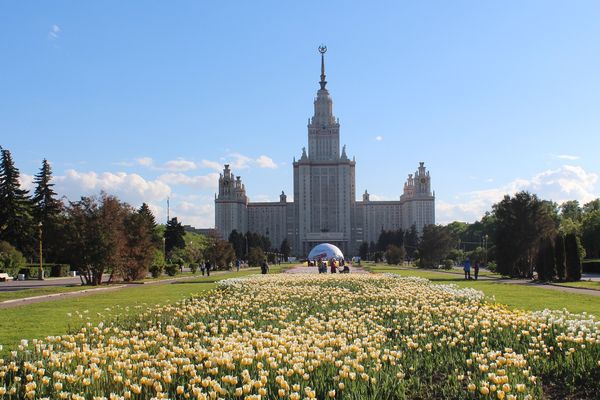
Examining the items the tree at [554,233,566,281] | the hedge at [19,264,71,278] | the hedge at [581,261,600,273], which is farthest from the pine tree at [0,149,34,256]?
the hedge at [581,261,600,273]

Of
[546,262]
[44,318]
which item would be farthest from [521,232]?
[44,318]

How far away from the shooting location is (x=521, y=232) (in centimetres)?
3956

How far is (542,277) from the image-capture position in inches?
1388

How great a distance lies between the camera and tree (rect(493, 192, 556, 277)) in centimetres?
3941

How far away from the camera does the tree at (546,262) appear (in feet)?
114

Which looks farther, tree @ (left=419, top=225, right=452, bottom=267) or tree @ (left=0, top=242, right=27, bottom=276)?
tree @ (left=419, top=225, right=452, bottom=267)

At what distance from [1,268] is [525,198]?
39327 millimetres

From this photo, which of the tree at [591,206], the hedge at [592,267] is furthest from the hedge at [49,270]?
the tree at [591,206]

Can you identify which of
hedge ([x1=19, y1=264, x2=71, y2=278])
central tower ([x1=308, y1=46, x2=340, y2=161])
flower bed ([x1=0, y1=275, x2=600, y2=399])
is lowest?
hedge ([x1=19, y1=264, x2=71, y2=278])

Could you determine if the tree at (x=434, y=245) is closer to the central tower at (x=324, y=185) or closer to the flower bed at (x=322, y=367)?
the flower bed at (x=322, y=367)

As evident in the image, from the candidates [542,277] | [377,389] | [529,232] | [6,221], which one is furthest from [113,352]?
[6,221]

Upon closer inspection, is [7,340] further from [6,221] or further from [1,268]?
[6,221]

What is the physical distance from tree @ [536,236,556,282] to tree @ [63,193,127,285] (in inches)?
926

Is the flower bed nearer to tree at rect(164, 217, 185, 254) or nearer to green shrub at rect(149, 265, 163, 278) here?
green shrub at rect(149, 265, 163, 278)
